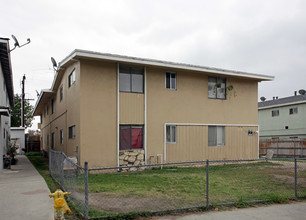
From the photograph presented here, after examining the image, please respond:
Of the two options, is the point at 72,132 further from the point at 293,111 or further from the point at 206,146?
the point at 293,111

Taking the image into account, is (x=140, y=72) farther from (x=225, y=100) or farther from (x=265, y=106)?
(x=265, y=106)

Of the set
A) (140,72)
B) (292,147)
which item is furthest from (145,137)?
(292,147)

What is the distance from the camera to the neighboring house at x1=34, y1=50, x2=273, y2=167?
13.1 m

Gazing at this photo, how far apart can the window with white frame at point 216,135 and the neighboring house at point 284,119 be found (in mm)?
14909

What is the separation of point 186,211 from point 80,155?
7.39 m

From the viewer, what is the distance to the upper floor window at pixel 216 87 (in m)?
16.4

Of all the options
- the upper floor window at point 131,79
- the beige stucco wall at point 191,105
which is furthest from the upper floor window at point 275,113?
the upper floor window at point 131,79

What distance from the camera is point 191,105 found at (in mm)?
15555

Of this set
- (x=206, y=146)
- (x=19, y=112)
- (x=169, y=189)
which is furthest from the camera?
(x=19, y=112)

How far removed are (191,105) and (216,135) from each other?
2.30 metres

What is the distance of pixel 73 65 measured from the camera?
14.5 metres

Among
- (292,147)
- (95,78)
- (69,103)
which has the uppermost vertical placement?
(95,78)

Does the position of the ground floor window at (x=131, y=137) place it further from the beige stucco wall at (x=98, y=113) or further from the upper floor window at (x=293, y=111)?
the upper floor window at (x=293, y=111)

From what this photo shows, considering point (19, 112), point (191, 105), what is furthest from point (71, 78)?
point (19, 112)
